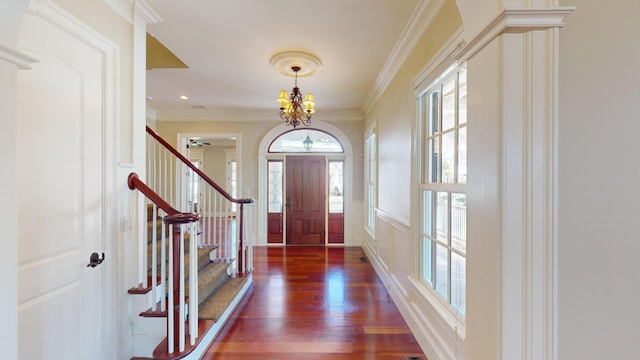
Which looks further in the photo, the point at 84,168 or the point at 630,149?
the point at 84,168

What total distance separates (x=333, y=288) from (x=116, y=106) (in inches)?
112

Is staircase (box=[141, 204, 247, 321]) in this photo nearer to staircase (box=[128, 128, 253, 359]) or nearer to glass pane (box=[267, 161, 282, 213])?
staircase (box=[128, 128, 253, 359])

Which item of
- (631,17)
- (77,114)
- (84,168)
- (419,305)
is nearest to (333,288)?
(419,305)

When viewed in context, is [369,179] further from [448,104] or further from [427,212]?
[448,104]

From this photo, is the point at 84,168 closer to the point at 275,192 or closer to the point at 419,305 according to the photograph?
the point at 419,305

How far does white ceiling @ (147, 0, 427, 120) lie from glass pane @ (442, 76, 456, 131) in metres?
0.64

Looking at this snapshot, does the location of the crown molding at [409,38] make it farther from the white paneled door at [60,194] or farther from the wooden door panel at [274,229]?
the wooden door panel at [274,229]

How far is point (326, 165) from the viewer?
5.48m

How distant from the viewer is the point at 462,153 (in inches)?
66.7

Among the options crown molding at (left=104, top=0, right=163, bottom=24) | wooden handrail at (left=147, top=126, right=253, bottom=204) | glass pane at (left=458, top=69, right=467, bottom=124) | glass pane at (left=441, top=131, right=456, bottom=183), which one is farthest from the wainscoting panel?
crown molding at (left=104, top=0, right=163, bottom=24)

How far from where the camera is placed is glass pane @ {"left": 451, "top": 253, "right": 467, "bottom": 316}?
167 cm

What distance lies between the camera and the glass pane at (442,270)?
1.90 m

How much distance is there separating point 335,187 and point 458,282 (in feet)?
12.7

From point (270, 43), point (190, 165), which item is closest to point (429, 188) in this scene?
point (270, 43)
